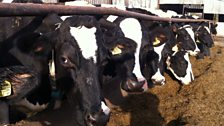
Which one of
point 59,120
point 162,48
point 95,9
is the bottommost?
point 59,120

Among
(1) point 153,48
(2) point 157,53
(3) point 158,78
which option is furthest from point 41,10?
(2) point 157,53

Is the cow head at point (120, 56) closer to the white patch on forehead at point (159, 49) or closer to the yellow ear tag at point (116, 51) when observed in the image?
the yellow ear tag at point (116, 51)

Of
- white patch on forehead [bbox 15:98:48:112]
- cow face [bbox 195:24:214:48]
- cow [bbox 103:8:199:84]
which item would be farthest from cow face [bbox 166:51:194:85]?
white patch on forehead [bbox 15:98:48:112]

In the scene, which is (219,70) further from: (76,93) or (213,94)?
(76,93)

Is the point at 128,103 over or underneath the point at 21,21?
underneath

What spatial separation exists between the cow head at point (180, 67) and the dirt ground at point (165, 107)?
224mm

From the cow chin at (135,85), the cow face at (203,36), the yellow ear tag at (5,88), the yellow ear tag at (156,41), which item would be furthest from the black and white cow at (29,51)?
the cow face at (203,36)

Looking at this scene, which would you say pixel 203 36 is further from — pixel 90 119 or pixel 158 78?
pixel 90 119

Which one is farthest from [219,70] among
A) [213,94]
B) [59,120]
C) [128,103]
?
[59,120]

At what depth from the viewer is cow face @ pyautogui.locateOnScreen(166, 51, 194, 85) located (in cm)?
841

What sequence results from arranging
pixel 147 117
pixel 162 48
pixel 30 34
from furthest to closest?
pixel 162 48
pixel 147 117
pixel 30 34

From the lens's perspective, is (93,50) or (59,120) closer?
(93,50)

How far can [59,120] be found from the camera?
15.6 ft

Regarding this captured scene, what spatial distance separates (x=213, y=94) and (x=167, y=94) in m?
0.99
